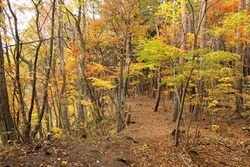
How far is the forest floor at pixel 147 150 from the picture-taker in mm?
5707

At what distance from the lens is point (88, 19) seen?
1658 cm

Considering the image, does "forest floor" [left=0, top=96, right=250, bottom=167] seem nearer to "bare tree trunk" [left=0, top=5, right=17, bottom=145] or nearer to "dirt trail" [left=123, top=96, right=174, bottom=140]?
"dirt trail" [left=123, top=96, right=174, bottom=140]

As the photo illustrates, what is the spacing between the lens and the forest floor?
5707mm

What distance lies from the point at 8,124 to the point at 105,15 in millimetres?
9502

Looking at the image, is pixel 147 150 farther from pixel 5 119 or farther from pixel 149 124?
pixel 149 124

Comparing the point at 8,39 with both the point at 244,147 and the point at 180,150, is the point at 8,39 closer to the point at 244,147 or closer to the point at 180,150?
the point at 180,150

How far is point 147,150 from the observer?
845cm

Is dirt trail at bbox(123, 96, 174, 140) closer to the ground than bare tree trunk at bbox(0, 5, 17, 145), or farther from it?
closer to the ground

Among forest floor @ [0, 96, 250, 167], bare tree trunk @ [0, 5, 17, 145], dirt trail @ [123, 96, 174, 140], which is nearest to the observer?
forest floor @ [0, 96, 250, 167]

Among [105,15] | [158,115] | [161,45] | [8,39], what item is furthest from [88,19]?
[161,45]

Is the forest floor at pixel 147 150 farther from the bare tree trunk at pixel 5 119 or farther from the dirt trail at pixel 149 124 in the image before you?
the bare tree trunk at pixel 5 119

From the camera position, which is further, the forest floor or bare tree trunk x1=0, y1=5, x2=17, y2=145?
bare tree trunk x1=0, y1=5, x2=17, y2=145

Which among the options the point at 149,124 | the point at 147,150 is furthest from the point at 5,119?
the point at 149,124

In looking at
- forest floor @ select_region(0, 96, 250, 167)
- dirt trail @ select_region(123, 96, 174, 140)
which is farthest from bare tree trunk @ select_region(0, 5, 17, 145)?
dirt trail @ select_region(123, 96, 174, 140)
